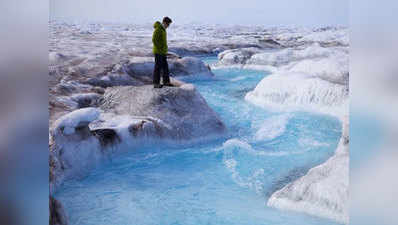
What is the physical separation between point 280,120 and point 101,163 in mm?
1199

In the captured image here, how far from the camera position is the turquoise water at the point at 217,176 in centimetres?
276

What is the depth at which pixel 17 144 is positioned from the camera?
6.80 feet

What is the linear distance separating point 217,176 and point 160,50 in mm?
899

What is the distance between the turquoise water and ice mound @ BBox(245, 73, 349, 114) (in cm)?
6

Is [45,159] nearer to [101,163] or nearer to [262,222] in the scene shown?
[101,163]

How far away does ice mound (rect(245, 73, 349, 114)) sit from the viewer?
9.55ft

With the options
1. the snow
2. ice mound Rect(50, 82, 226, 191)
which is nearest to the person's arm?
ice mound Rect(50, 82, 226, 191)

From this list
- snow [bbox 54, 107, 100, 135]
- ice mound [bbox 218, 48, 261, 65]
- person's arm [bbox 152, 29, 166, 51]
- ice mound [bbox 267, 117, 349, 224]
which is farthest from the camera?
ice mound [bbox 218, 48, 261, 65]

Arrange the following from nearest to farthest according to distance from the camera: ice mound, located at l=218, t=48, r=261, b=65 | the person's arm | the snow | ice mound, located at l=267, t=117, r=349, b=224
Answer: ice mound, located at l=267, t=117, r=349, b=224 < the snow < the person's arm < ice mound, located at l=218, t=48, r=261, b=65

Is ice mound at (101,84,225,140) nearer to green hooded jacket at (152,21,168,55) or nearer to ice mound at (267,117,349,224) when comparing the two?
green hooded jacket at (152,21,168,55)

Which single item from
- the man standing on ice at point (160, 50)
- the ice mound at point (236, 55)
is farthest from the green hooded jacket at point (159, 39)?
the ice mound at point (236, 55)

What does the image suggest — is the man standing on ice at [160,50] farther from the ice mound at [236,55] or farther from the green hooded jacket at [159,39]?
the ice mound at [236,55]

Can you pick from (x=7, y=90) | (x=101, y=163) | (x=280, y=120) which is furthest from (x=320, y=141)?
(x=7, y=90)

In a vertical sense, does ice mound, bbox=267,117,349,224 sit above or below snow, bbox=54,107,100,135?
below
